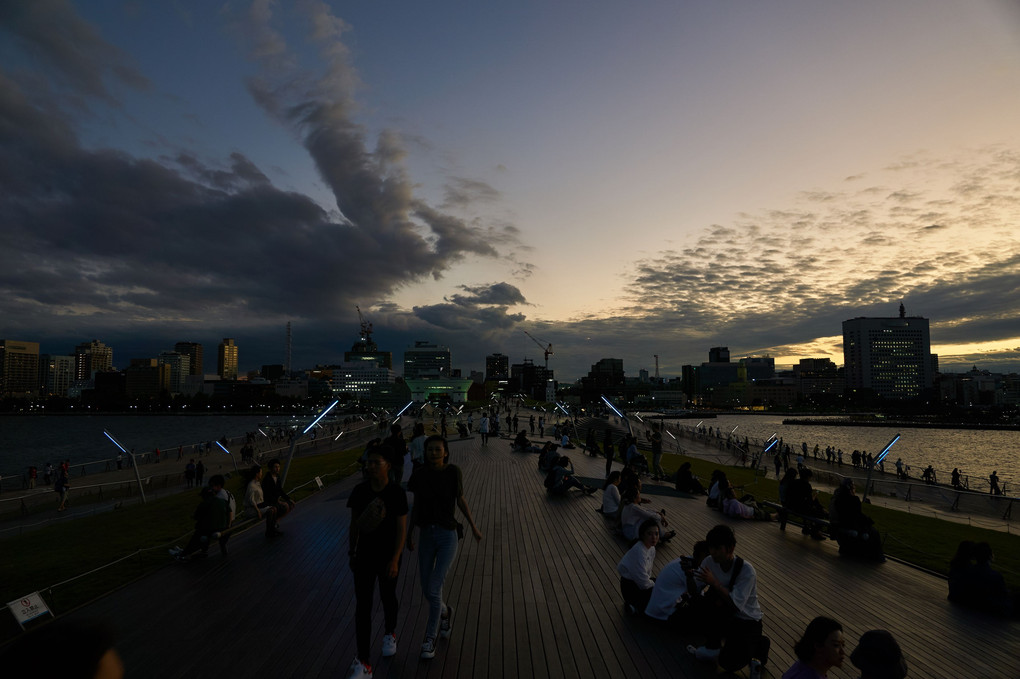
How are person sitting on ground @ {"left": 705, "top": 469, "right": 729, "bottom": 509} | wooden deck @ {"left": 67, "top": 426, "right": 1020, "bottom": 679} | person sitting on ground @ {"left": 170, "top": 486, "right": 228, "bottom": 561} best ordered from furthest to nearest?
person sitting on ground @ {"left": 705, "top": 469, "right": 729, "bottom": 509}, person sitting on ground @ {"left": 170, "top": 486, "right": 228, "bottom": 561}, wooden deck @ {"left": 67, "top": 426, "right": 1020, "bottom": 679}

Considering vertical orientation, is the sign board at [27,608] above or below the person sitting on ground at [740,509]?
above

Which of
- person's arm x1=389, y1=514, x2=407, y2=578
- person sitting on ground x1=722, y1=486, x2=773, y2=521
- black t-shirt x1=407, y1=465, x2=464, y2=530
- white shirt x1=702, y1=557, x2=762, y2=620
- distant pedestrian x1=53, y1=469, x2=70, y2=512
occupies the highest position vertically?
black t-shirt x1=407, y1=465, x2=464, y2=530

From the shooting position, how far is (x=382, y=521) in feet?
15.0

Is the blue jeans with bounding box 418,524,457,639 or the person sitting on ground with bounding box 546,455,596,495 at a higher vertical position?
the blue jeans with bounding box 418,524,457,639

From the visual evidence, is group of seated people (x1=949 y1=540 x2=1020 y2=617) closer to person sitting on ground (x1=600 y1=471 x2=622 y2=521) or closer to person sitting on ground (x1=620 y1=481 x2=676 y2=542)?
person sitting on ground (x1=620 y1=481 x2=676 y2=542)

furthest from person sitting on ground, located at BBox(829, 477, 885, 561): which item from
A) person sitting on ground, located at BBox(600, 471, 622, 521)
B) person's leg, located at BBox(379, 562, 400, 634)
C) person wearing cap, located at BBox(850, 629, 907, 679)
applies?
person's leg, located at BBox(379, 562, 400, 634)

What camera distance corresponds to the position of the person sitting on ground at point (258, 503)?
9.98 meters

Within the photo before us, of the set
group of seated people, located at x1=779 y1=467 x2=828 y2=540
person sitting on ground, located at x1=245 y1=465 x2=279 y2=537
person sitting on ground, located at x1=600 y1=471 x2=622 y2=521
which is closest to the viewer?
person sitting on ground, located at x1=245 y1=465 x2=279 y2=537

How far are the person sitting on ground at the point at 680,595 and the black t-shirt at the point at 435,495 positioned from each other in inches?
101

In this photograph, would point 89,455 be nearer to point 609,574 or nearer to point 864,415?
point 609,574

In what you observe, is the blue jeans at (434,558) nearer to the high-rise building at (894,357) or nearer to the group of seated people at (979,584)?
the group of seated people at (979,584)

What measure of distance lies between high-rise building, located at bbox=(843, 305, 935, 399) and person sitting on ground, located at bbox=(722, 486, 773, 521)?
711 feet

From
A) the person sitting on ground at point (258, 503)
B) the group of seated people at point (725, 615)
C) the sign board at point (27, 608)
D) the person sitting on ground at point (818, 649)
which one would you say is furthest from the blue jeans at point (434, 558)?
the person sitting on ground at point (258, 503)

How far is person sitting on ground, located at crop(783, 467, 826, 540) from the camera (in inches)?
413
